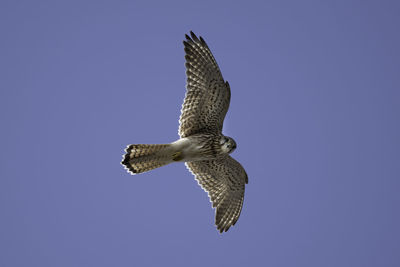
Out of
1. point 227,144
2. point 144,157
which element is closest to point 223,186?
point 227,144

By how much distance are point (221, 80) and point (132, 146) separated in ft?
5.99

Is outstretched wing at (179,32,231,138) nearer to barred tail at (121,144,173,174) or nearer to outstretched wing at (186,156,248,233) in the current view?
barred tail at (121,144,173,174)

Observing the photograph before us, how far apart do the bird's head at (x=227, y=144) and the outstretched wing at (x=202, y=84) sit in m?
0.49

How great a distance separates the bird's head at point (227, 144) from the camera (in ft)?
27.7

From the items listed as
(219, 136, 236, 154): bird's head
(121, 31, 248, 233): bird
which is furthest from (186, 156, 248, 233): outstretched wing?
(219, 136, 236, 154): bird's head

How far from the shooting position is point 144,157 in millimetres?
8289

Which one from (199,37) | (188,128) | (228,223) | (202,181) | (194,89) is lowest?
(228,223)

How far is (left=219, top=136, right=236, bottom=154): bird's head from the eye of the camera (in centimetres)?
843

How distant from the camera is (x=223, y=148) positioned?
8.48 meters

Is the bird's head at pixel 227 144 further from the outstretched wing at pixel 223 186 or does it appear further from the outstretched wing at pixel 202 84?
the outstretched wing at pixel 223 186

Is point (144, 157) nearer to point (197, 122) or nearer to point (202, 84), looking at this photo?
point (197, 122)

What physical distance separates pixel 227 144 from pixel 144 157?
139 cm

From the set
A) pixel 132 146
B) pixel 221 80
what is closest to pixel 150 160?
pixel 132 146

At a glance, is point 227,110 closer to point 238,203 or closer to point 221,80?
point 221,80
